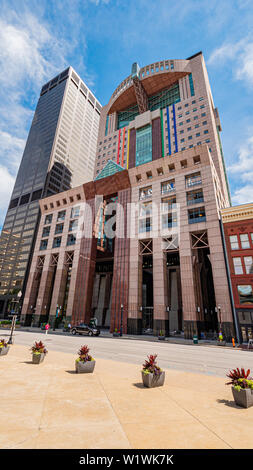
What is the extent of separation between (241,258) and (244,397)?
1162 inches

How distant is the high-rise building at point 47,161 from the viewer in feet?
321

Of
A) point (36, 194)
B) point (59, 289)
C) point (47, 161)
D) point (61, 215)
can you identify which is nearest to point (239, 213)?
point (59, 289)

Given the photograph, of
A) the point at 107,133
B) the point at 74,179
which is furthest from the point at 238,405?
the point at 74,179

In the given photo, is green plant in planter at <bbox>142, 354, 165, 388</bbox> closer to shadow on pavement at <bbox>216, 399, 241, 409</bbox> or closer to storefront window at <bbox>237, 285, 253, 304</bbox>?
shadow on pavement at <bbox>216, 399, 241, 409</bbox>

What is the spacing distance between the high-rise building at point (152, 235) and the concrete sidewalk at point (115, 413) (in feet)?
87.9

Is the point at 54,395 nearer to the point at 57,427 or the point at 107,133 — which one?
the point at 57,427

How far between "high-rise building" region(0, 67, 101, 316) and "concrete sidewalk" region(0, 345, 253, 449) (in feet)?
306

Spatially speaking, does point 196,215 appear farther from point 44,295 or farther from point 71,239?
point 44,295

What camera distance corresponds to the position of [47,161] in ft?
367

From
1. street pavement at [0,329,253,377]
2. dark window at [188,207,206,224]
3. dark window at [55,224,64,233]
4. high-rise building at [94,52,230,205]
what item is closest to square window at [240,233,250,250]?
dark window at [188,207,206,224]

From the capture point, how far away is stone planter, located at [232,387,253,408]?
22.2ft

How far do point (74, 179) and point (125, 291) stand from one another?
334 ft

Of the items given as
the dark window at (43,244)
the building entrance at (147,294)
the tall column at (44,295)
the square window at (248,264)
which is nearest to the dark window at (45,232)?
the dark window at (43,244)

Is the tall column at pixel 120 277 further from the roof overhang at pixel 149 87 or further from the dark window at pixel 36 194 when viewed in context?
the dark window at pixel 36 194
